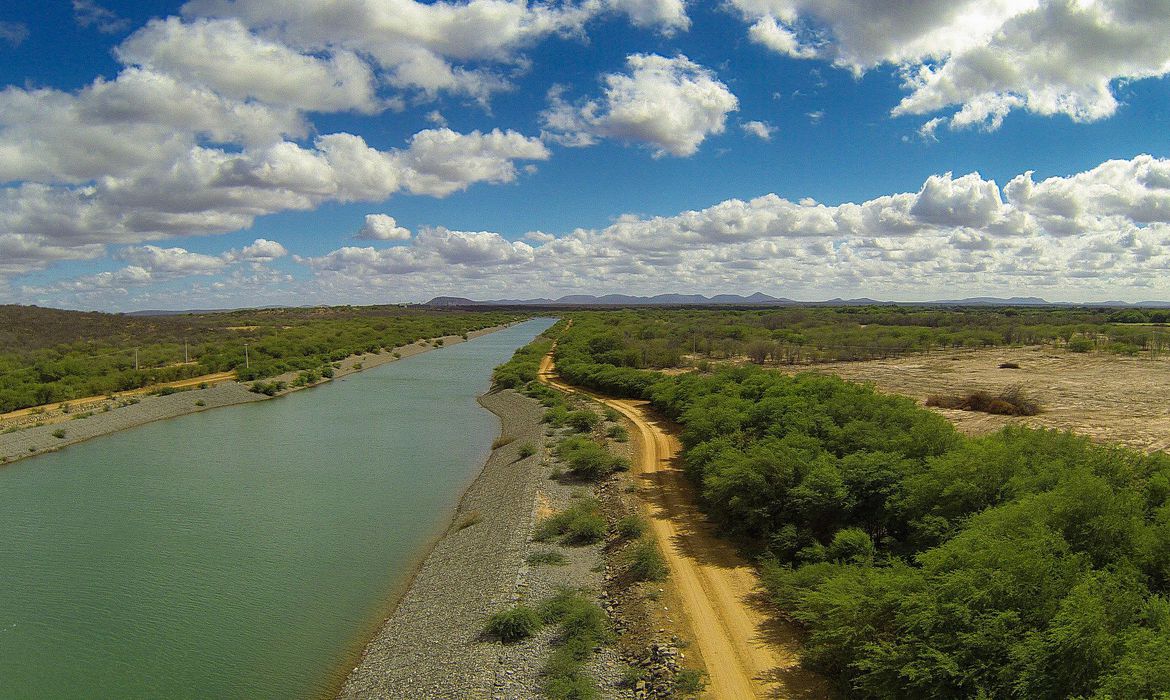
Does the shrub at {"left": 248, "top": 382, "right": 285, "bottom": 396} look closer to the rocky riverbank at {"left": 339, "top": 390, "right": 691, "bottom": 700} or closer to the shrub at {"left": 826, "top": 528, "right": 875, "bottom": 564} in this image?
the rocky riverbank at {"left": 339, "top": 390, "right": 691, "bottom": 700}

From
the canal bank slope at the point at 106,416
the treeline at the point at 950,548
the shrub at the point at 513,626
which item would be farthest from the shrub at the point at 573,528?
the canal bank slope at the point at 106,416

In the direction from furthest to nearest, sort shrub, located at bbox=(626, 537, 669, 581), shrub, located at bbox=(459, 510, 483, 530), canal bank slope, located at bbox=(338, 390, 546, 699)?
shrub, located at bbox=(459, 510, 483, 530), shrub, located at bbox=(626, 537, 669, 581), canal bank slope, located at bbox=(338, 390, 546, 699)

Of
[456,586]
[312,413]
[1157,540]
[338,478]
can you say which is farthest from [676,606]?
[312,413]

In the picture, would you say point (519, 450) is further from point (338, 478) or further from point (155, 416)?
point (155, 416)

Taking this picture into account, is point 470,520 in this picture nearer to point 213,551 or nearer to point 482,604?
point 482,604

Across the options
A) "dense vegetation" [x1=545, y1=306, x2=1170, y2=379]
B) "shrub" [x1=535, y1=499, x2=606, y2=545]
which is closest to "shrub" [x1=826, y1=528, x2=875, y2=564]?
"shrub" [x1=535, y1=499, x2=606, y2=545]

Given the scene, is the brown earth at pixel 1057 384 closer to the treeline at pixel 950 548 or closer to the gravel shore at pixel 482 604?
the treeline at pixel 950 548
